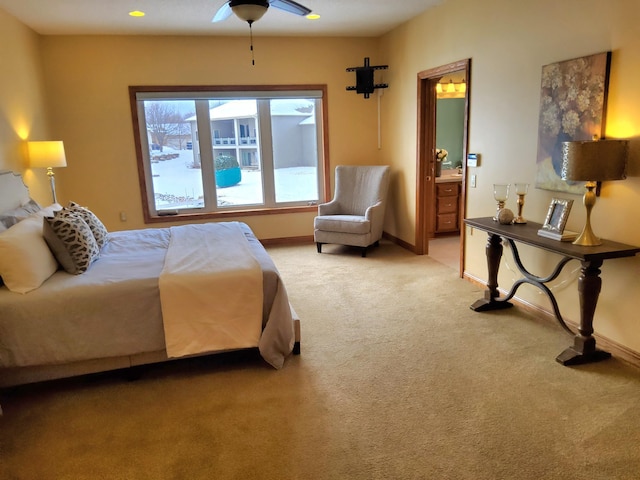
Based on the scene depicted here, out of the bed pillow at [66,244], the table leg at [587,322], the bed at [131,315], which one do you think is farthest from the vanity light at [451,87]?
the bed pillow at [66,244]

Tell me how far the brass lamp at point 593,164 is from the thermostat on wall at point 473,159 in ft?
4.52

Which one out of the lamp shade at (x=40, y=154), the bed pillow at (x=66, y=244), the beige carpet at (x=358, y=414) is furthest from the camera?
the lamp shade at (x=40, y=154)

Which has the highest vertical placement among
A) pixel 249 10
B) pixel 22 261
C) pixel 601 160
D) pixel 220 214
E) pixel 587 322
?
pixel 249 10

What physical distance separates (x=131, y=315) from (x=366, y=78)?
14.5 feet

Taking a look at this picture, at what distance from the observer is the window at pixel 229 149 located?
564 cm

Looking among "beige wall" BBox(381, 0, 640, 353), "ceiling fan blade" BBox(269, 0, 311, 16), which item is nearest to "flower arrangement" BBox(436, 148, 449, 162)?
"beige wall" BBox(381, 0, 640, 353)

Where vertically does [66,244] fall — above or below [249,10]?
below

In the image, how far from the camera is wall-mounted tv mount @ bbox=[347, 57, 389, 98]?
581 centimetres

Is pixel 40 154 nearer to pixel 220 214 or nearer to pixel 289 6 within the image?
pixel 220 214

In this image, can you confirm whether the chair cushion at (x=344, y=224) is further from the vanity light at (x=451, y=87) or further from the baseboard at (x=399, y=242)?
the vanity light at (x=451, y=87)

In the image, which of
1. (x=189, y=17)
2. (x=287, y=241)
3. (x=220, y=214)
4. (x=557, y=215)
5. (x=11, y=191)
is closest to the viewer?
(x=557, y=215)

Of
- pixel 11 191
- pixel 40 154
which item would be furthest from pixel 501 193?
pixel 40 154

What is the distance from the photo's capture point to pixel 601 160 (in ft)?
8.58

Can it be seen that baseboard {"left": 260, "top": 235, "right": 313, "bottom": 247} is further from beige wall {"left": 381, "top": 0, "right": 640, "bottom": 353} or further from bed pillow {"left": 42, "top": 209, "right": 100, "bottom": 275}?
bed pillow {"left": 42, "top": 209, "right": 100, "bottom": 275}
